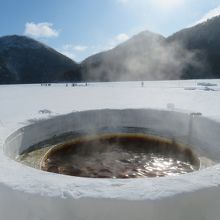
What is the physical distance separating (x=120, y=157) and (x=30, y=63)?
46211 mm

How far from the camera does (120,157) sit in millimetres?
3568

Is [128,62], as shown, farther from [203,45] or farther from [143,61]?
[203,45]

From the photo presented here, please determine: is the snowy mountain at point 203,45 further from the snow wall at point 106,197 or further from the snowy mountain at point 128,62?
the snow wall at point 106,197

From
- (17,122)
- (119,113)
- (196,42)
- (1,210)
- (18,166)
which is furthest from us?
(196,42)

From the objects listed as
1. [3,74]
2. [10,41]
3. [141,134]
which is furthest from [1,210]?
[10,41]

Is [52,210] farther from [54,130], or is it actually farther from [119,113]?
[119,113]

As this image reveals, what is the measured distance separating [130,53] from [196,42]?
30.2ft

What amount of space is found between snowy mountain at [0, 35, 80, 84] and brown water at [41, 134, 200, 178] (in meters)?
28.4

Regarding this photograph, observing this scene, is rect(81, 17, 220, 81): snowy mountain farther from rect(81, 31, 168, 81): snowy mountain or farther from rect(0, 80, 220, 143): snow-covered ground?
rect(0, 80, 220, 143): snow-covered ground

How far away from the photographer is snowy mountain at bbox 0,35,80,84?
35469 millimetres

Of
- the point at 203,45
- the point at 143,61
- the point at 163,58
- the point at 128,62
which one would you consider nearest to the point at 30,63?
the point at 128,62

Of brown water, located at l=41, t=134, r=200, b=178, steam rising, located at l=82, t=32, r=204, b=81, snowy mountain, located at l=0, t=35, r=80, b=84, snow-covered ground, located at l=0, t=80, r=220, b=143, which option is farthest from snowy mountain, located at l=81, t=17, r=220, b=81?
brown water, located at l=41, t=134, r=200, b=178

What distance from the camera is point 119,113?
15.3 ft

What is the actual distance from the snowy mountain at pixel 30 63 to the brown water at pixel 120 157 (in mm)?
28413
